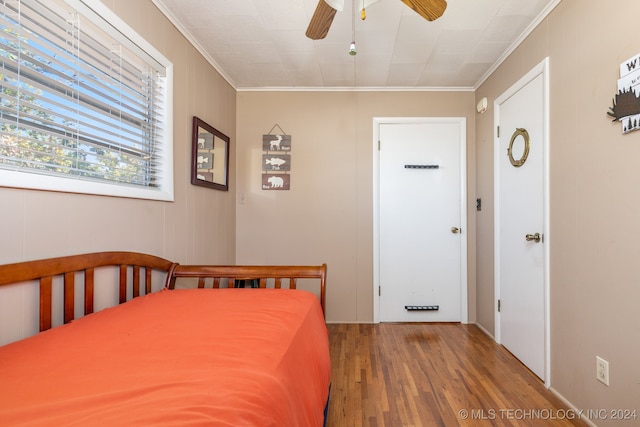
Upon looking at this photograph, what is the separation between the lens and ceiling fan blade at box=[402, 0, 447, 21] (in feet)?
4.43

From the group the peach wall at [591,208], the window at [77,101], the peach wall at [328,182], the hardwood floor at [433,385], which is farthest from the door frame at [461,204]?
the window at [77,101]

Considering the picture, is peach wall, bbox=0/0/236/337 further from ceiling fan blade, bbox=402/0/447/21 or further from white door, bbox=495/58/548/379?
white door, bbox=495/58/548/379

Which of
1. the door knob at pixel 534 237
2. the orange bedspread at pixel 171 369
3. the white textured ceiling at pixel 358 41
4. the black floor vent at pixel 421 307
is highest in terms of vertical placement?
the white textured ceiling at pixel 358 41

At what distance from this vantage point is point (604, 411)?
4.72 ft

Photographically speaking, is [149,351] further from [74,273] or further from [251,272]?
[251,272]

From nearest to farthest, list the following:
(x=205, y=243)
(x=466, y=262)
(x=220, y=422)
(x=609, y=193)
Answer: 1. (x=220, y=422)
2. (x=609, y=193)
3. (x=205, y=243)
4. (x=466, y=262)

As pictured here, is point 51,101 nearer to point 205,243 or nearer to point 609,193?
point 205,243

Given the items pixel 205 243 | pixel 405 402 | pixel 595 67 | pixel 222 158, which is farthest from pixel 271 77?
pixel 405 402

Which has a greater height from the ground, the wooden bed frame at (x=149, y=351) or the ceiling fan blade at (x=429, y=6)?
the ceiling fan blade at (x=429, y=6)

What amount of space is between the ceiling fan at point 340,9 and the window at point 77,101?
3.29ft

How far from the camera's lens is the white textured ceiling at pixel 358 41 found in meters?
1.88

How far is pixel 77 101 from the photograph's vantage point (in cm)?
131

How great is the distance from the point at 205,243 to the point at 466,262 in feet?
8.19

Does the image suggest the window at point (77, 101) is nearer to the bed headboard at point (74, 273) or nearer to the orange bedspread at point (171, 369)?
the bed headboard at point (74, 273)
